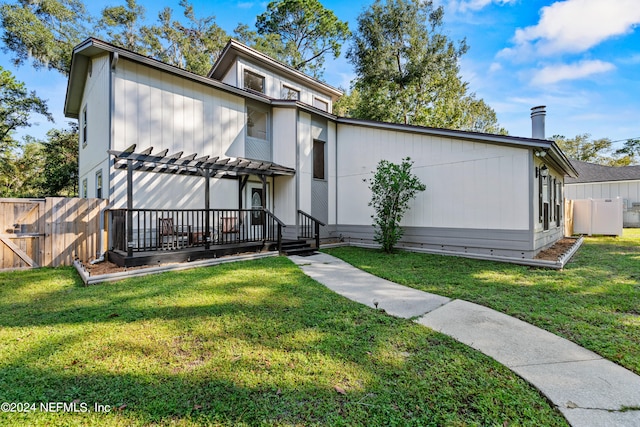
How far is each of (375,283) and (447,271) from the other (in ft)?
6.74

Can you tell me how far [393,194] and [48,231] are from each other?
9.02 m

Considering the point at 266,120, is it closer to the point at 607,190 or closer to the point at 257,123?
the point at 257,123

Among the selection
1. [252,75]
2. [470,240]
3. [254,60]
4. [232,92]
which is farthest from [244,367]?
[254,60]

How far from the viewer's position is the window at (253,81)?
11.7 metres

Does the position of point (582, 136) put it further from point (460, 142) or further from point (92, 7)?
point (92, 7)

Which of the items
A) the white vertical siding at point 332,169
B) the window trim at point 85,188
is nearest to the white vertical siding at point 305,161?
the white vertical siding at point 332,169

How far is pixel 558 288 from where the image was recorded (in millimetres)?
5215

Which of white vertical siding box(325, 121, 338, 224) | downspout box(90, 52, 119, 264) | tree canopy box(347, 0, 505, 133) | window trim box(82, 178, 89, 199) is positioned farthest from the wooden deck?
tree canopy box(347, 0, 505, 133)

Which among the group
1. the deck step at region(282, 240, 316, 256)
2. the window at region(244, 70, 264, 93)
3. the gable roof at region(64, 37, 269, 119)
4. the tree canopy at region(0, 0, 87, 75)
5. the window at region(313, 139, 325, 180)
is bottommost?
the deck step at region(282, 240, 316, 256)

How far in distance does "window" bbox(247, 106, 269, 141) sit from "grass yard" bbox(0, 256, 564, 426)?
7.30m

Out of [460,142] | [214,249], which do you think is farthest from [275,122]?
[460,142]

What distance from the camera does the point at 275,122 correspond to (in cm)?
1068

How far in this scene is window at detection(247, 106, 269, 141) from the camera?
10.2 meters

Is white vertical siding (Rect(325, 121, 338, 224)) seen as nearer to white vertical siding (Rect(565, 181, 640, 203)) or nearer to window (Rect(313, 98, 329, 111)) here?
window (Rect(313, 98, 329, 111))
